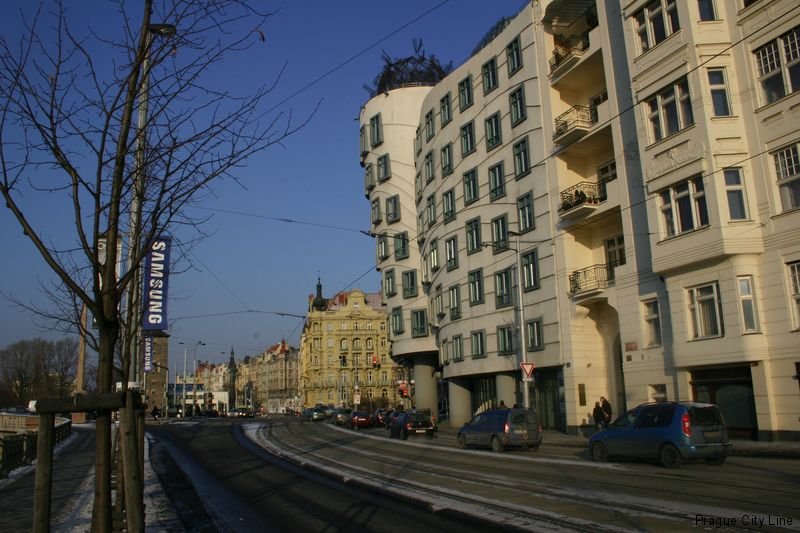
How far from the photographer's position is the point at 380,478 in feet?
54.2

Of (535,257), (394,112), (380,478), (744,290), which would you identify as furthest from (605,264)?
(394,112)

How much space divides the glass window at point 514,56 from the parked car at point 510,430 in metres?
20.3

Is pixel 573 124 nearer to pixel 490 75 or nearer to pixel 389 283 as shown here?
pixel 490 75

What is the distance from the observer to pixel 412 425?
3650cm

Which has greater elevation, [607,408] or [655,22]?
[655,22]

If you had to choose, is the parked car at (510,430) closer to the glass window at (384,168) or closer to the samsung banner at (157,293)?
the samsung banner at (157,293)

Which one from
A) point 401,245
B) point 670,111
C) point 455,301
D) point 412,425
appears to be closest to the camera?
point 670,111

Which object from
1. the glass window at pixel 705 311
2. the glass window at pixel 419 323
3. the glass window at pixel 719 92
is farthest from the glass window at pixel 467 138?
the glass window at pixel 705 311

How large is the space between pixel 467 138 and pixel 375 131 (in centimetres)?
1473

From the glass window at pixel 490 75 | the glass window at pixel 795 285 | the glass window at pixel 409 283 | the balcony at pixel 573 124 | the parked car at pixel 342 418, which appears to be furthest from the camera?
the parked car at pixel 342 418

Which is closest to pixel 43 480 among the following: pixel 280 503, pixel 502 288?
pixel 280 503

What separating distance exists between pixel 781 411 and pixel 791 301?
3.59m

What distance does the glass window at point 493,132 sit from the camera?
128ft

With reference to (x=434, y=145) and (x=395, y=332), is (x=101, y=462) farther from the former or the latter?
(x=395, y=332)
